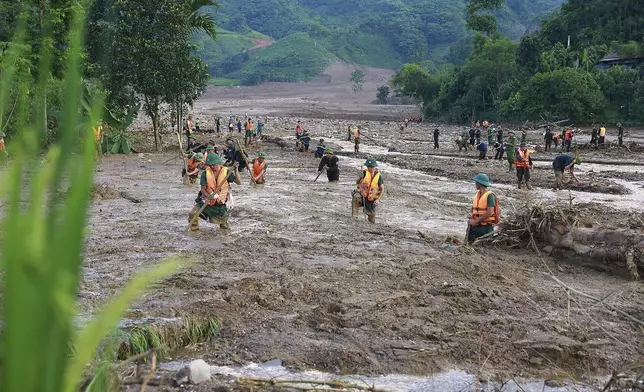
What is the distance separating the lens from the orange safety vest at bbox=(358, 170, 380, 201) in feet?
44.8

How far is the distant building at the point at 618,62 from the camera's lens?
5109cm

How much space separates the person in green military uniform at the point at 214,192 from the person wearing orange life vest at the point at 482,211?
13.2 feet

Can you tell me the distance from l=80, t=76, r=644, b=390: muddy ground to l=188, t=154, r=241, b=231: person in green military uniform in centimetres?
31

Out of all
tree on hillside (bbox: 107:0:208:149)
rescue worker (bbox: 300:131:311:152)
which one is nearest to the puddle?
tree on hillside (bbox: 107:0:208:149)

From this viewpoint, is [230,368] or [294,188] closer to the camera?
[230,368]

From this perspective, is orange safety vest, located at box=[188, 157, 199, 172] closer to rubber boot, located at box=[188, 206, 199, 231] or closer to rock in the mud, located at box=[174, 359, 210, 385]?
rubber boot, located at box=[188, 206, 199, 231]

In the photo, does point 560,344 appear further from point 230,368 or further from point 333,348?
point 230,368

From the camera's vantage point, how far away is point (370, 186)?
44.9ft

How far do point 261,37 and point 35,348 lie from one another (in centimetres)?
15398

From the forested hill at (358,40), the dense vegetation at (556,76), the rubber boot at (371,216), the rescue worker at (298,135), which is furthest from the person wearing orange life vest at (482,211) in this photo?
the forested hill at (358,40)

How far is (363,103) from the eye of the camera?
330 ft

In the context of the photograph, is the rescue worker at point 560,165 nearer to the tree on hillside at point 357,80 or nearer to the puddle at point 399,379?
the puddle at point 399,379

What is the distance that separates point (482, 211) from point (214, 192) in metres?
4.40

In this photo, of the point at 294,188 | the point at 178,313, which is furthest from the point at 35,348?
the point at 294,188
